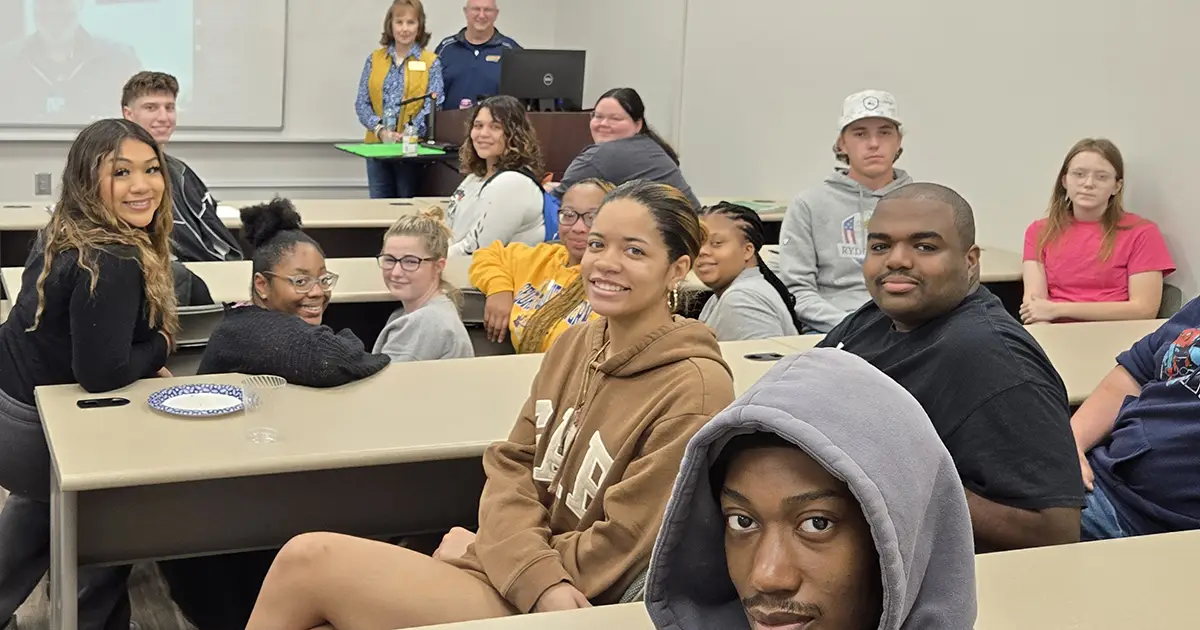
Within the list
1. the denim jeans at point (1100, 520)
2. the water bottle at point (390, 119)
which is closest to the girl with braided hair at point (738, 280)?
the denim jeans at point (1100, 520)

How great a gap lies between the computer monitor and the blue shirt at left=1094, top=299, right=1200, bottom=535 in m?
4.60

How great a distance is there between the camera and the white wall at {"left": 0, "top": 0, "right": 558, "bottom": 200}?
7891 millimetres

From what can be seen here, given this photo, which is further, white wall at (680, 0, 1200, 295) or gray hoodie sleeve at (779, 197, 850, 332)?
white wall at (680, 0, 1200, 295)

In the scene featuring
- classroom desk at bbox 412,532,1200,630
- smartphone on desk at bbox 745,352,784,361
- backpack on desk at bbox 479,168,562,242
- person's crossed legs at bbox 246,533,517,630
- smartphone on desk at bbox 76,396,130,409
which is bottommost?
person's crossed legs at bbox 246,533,517,630

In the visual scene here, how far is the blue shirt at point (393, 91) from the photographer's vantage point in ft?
23.7

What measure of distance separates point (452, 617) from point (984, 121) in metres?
3.71

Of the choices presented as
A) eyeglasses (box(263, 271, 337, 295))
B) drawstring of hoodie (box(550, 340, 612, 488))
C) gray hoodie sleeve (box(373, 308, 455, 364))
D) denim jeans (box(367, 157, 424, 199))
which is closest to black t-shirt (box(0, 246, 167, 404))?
eyeglasses (box(263, 271, 337, 295))

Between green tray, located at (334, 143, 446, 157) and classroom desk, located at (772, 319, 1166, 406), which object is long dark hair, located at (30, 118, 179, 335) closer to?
classroom desk, located at (772, 319, 1166, 406)

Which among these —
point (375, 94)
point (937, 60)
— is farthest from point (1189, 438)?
point (375, 94)

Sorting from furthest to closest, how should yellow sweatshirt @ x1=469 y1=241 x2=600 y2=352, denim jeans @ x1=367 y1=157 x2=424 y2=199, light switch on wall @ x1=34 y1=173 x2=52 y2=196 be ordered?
light switch on wall @ x1=34 y1=173 x2=52 y2=196, denim jeans @ x1=367 y1=157 x2=424 y2=199, yellow sweatshirt @ x1=469 y1=241 x2=600 y2=352

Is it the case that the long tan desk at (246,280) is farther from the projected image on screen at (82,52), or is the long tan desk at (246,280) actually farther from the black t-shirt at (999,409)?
the projected image on screen at (82,52)

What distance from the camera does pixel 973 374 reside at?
1809 millimetres

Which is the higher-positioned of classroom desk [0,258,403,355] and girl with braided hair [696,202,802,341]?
girl with braided hair [696,202,802,341]

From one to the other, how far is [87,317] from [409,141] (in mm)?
4241
